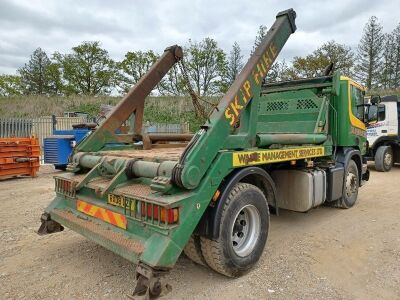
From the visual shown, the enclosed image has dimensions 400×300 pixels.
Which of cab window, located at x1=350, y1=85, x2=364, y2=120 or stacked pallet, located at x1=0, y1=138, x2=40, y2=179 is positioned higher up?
cab window, located at x1=350, y1=85, x2=364, y2=120

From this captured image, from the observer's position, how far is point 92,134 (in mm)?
4273

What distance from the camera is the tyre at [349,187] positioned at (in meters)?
5.92

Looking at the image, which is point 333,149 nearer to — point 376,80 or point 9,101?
point 9,101

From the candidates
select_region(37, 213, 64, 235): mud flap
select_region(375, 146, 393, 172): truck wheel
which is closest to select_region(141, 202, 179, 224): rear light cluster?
select_region(37, 213, 64, 235): mud flap

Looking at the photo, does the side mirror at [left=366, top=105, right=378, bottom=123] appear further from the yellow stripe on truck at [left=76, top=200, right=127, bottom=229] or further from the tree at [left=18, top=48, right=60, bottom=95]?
the tree at [left=18, top=48, right=60, bottom=95]

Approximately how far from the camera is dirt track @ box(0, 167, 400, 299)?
3.08 meters

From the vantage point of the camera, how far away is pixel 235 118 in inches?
130

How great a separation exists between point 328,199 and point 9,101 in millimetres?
29990

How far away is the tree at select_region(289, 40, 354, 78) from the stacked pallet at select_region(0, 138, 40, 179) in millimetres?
30430

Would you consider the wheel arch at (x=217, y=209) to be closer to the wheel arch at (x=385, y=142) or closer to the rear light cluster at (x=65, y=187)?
the rear light cluster at (x=65, y=187)

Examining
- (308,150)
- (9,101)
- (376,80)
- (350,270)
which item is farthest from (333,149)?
(376,80)

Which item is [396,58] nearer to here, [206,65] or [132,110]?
[206,65]

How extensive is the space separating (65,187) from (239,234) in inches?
79.1

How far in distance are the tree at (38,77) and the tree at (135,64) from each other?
9.29 meters
